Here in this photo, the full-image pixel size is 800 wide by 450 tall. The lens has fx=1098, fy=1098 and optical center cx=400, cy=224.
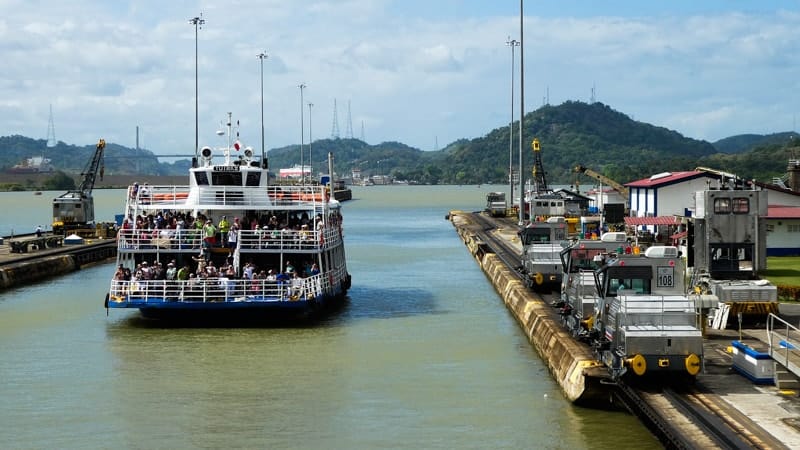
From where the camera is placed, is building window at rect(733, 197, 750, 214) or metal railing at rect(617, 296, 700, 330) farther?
building window at rect(733, 197, 750, 214)

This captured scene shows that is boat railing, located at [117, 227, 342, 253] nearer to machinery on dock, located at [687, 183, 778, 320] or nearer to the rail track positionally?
machinery on dock, located at [687, 183, 778, 320]

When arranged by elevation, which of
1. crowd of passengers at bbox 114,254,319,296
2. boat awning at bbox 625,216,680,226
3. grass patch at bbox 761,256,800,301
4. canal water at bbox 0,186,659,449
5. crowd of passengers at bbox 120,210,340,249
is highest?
crowd of passengers at bbox 120,210,340,249

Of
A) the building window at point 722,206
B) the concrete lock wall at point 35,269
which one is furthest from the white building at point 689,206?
the concrete lock wall at point 35,269

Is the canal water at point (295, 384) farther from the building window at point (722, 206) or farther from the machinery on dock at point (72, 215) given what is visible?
the machinery on dock at point (72, 215)

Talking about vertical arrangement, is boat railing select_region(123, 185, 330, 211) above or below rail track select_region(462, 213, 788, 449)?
above

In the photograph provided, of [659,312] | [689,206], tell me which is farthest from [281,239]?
[689,206]

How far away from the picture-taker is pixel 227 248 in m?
38.9

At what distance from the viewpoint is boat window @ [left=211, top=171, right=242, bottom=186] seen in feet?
139

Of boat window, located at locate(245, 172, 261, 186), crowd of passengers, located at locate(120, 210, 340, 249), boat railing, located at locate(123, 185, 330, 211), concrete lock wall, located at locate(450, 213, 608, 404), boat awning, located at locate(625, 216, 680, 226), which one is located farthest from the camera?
boat awning, located at locate(625, 216, 680, 226)

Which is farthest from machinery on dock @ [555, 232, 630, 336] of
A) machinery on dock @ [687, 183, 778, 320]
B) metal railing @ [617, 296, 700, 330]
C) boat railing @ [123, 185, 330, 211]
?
boat railing @ [123, 185, 330, 211]

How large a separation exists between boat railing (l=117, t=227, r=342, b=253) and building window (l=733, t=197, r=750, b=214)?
49.9 feet

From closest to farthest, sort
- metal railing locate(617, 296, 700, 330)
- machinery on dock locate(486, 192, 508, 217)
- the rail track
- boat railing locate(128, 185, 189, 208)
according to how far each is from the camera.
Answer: the rail track → metal railing locate(617, 296, 700, 330) → boat railing locate(128, 185, 189, 208) → machinery on dock locate(486, 192, 508, 217)

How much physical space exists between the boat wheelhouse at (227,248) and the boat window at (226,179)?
0.13 feet

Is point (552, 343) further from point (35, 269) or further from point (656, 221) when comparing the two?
point (656, 221)
